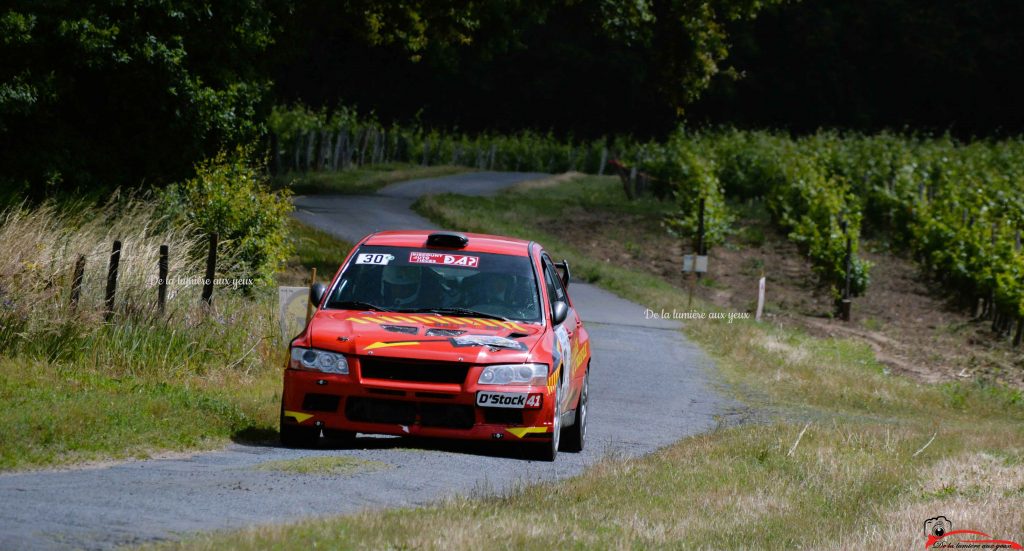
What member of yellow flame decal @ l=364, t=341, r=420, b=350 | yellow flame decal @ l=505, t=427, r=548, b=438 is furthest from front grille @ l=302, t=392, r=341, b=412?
yellow flame decal @ l=505, t=427, r=548, b=438

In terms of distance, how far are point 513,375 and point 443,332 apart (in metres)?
0.62

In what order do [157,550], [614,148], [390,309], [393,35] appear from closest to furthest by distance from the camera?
[157,550] → [390,309] → [393,35] → [614,148]

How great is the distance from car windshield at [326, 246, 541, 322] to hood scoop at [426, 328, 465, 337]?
1.68 ft

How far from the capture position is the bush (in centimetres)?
2023

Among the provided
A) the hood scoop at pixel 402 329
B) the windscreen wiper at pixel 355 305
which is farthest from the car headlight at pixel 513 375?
the windscreen wiper at pixel 355 305

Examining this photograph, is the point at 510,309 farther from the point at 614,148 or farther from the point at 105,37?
the point at 614,148

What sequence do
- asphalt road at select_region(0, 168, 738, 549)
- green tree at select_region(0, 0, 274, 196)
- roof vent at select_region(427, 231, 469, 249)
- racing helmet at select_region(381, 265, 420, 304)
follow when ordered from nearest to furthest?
asphalt road at select_region(0, 168, 738, 549) → racing helmet at select_region(381, 265, 420, 304) → roof vent at select_region(427, 231, 469, 249) → green tree at select_region(0, 0, 274, 196)

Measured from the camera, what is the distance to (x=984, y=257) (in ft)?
99.1

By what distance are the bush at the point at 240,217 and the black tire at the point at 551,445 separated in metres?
9.34

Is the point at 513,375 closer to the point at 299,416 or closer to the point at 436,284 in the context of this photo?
the point at 436,284

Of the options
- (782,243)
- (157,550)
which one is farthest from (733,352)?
(782,243)

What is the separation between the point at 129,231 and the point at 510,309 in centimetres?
845

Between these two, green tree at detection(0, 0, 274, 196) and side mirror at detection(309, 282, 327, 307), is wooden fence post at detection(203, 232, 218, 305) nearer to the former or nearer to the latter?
side mirror at detection(309, 282, 327, 307)

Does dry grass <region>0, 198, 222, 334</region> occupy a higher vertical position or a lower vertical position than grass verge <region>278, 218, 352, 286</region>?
higher
